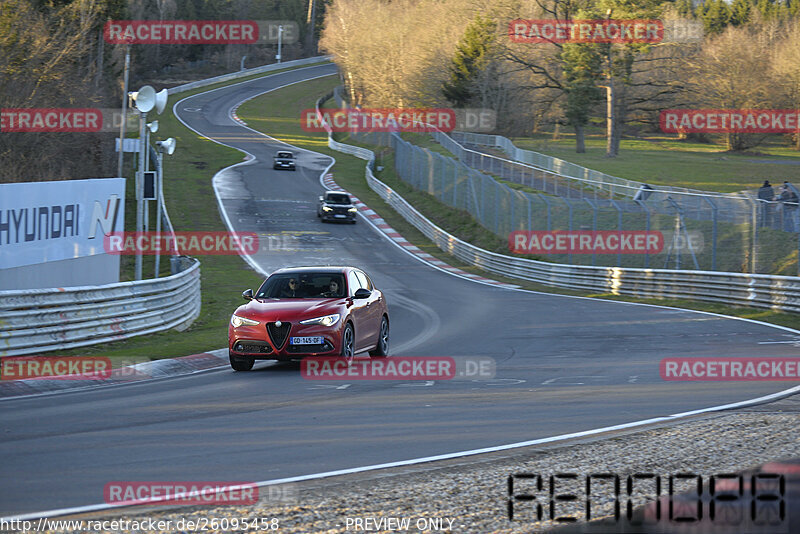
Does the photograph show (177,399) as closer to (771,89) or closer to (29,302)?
(29,302)

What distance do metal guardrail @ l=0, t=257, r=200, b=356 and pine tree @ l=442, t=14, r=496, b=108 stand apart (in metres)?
58.1

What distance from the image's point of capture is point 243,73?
407 feet

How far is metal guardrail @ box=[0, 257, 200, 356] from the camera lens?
13.5 metres

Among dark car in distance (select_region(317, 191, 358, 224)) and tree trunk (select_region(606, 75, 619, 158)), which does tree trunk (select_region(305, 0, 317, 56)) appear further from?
dark car in distance (select_region(317, 191, 358, 224))

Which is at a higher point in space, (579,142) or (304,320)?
(579,142)

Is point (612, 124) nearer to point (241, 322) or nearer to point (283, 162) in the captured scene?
point (283, 162)

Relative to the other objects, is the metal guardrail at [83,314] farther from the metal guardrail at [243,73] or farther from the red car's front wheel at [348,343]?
the metal guardrail at [243,73]

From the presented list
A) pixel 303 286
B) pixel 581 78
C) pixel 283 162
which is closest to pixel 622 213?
pixel 303 286

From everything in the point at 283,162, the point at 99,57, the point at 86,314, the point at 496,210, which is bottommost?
the point at 86,314

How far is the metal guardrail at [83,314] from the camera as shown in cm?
1351

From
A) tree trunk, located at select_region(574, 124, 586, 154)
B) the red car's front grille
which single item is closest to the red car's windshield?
the red car's front grille

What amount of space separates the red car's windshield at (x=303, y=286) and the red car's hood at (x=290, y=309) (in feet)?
1.22

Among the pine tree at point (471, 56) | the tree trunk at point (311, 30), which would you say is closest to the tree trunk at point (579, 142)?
the pine tree at point (471, 56)

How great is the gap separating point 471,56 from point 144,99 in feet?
189
